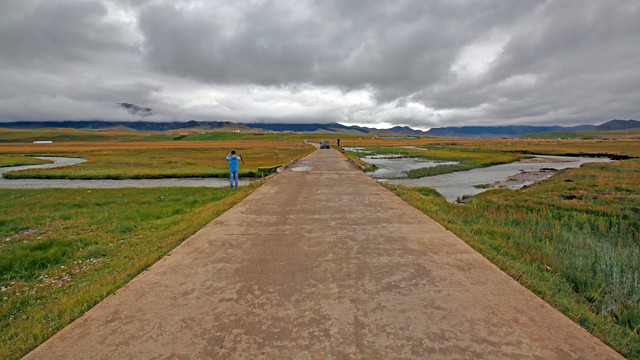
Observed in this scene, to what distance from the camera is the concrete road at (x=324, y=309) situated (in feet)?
8.34

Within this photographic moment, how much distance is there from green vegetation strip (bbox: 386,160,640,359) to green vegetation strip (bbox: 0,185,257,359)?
5954mm

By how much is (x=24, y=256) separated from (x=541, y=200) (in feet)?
54.9

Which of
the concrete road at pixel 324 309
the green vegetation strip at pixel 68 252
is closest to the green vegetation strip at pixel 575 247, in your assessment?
the concrete road at pixel 324 309

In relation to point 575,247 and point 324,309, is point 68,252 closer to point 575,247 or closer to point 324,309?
point 324,309

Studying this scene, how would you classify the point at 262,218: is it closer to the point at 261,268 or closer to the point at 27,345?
the point at 261,268

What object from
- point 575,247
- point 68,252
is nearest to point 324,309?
point 68,252

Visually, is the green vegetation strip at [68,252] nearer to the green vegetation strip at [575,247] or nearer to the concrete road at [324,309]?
the concrete road at [324,309]

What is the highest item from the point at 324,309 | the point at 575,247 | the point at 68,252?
the point at 324,309

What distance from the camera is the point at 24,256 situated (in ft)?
19.8

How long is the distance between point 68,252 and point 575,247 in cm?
1189

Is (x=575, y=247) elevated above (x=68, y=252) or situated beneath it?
elevated above

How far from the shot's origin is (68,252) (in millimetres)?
6344

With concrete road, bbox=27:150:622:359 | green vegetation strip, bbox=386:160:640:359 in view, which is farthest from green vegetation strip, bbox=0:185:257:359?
green vegetation strip, bbox=386:160:640:359

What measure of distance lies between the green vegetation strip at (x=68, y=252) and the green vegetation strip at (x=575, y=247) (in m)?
5.95
